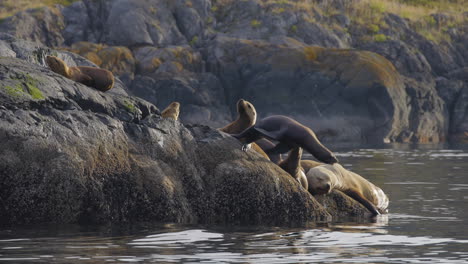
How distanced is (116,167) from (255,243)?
2.45 meters

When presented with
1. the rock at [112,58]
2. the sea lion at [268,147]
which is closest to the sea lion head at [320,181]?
the sea lion at [268,147]

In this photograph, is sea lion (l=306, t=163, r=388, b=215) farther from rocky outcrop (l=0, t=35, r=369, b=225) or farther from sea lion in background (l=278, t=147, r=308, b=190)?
rocky outcrop (l=0, t=35, r=369, b=225)

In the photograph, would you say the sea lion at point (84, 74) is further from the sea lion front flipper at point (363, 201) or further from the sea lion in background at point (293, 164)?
the sea lion front flipper at point (363, 201)

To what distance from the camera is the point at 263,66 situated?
162 feet

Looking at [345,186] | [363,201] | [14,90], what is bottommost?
[363,201]

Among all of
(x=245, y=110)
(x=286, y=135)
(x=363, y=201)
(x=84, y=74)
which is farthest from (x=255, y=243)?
(x=245, y=110)

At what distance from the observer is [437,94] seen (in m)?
54.3

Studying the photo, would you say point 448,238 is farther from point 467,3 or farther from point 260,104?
point 467,3

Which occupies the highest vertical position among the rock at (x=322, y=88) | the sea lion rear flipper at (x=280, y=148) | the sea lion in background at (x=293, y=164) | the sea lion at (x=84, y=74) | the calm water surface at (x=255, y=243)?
the rock at (x=322, y=88)

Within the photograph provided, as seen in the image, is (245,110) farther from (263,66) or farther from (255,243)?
(263,66)

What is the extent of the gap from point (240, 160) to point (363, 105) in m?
37.2

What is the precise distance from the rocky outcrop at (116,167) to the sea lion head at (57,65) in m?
0.55

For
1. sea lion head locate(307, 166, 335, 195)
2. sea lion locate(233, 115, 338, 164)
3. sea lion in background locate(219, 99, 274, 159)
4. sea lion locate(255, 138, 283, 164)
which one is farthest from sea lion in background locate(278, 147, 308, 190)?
sea lion in background locate(219, 99, 274, 159)

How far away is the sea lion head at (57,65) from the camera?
44.5 ft
